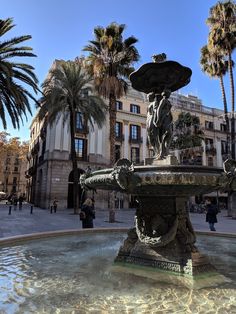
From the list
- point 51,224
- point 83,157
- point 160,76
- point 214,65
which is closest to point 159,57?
point 160,76

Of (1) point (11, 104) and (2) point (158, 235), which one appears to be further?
(1) point (11, 104)

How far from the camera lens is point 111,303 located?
317 cm

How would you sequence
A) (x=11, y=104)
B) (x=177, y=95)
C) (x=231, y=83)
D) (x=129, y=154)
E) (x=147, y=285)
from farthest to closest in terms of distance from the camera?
1. (x=177, y=95)
2. (x=129, y=154)
3. (x=231, y=83)
4. (x=11, y=104)
5. (x=147, y=285)

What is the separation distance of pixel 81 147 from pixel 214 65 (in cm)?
1672

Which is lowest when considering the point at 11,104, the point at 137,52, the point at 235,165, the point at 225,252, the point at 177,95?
the point at 225,252

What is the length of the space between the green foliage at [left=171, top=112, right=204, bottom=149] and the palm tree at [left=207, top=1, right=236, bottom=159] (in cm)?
648

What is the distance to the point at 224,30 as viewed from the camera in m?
24.0

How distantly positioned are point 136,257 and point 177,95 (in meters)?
41.9

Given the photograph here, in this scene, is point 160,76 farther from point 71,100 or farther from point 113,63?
point 71,100

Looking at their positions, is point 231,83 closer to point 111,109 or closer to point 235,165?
point 111,109

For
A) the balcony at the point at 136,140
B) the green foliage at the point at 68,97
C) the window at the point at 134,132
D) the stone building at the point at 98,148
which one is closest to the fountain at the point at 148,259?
the green foliage at the point at 68,97

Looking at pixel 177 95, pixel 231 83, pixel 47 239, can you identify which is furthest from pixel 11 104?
pixel 177 95

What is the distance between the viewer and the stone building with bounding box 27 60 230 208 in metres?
30.3

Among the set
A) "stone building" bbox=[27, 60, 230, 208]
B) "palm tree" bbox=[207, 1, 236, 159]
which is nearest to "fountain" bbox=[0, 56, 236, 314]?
"palm tree" bbox=[207, 1, 236, 159]
